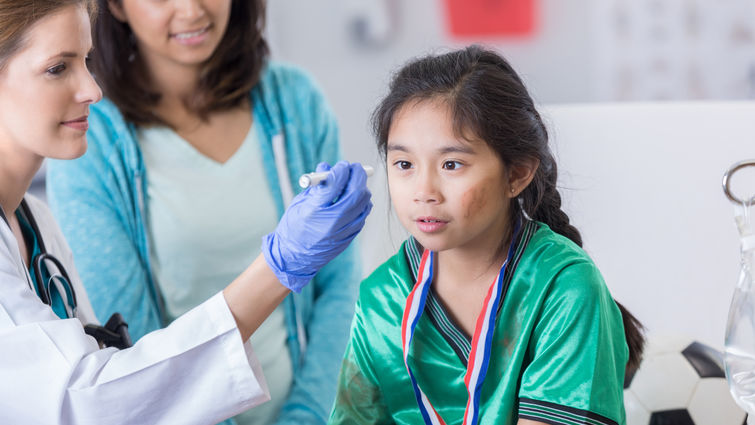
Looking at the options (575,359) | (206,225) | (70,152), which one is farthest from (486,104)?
(206,225)

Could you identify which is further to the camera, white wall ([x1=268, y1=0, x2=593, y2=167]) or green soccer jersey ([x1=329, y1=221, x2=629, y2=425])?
white wall ([x1=268, y1=0, x2=593, y2=167])

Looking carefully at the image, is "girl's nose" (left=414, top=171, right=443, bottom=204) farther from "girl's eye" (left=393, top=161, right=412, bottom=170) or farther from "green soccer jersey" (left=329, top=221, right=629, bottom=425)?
"green soccer jersey" (left=329, top=221, right=629, bottom=425)

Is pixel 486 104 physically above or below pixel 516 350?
above

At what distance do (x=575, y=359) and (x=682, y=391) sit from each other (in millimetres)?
473

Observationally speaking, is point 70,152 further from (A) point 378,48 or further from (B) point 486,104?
(A) point 378,48

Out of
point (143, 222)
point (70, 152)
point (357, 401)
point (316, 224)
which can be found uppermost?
point (70, 152)

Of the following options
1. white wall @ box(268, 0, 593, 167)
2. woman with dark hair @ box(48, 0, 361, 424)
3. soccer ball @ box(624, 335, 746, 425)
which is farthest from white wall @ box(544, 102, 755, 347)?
white wall @ box(268, 0, 593, 167)

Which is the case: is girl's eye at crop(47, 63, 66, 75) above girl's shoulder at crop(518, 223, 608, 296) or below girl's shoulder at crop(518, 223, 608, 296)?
above

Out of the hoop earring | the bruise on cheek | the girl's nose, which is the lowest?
the bruise on cheek

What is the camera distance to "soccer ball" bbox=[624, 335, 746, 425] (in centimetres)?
138

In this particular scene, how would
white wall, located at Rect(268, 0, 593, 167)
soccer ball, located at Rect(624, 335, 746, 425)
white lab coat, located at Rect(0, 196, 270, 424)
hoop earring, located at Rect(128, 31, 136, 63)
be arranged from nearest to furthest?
1. white lab coat, located at Rect(0, 196, 270, 424)
2. soccer ball, located at Rect(624, 335, 746, 425)
3. hoop earring, located at Rect(128, 31, 136, 63)
4. white wall, located at Rect(268, 0, 593, 167)

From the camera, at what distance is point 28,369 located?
1008 mm

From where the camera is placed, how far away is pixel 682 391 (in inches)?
54.6

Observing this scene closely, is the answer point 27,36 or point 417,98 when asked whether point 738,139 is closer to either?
point 417,98
